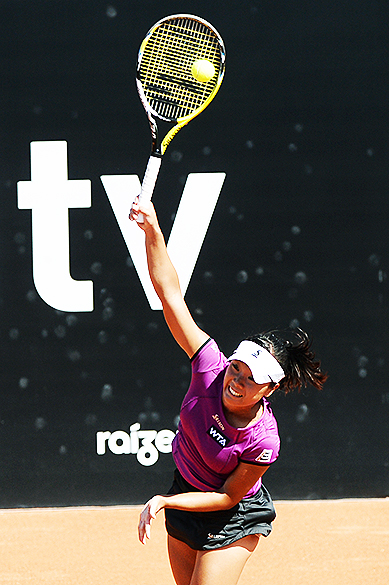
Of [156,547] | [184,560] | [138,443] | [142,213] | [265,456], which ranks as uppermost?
[142,213]

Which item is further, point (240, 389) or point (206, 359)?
point (206, 359)

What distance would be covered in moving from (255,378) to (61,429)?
2750 mm

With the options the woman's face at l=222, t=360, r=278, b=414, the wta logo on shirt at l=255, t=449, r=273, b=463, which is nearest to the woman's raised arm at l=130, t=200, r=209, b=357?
the woman's face at l=222, t=360, r=278, b=414

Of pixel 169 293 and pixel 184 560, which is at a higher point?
pixel 169 293

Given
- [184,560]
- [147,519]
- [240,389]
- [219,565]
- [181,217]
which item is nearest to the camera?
[147,519]

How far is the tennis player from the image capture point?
221cm

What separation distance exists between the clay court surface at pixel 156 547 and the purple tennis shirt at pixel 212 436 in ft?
4.83

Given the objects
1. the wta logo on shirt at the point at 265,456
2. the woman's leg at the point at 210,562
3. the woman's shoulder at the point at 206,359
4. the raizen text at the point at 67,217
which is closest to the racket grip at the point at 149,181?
the woman's shoulder at the point at 206,359

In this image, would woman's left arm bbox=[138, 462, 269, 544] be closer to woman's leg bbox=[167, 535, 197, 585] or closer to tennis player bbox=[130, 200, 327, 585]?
tennis player bbox=[130, 200, 327, 585]

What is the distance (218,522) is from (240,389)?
0.50 metres

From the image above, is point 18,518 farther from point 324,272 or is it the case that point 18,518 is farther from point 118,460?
point 324,272

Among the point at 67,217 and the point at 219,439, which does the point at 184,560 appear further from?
the point at 67,217

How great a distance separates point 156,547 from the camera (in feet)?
13.0

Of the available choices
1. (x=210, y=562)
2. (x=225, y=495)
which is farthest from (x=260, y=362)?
(x=210, y=562)
